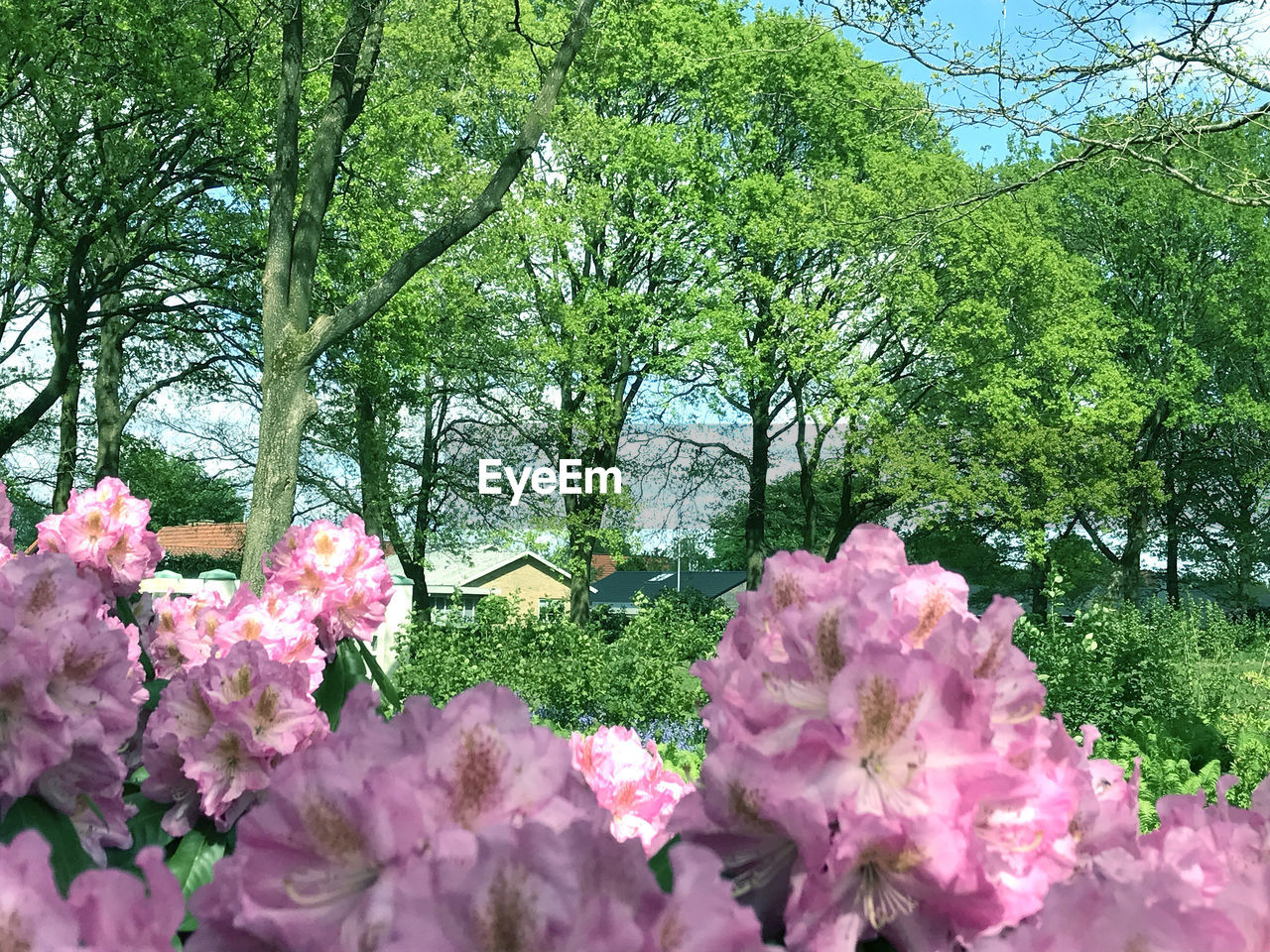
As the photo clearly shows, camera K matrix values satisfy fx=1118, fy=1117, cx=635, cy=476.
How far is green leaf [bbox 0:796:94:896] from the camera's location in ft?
4.47

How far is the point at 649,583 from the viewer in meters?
61.3

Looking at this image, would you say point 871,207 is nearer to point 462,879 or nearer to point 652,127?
point 652,127

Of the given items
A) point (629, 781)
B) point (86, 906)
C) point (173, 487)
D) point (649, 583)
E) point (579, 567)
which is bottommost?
point (649, 583)

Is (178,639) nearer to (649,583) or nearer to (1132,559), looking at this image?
(1132,559)

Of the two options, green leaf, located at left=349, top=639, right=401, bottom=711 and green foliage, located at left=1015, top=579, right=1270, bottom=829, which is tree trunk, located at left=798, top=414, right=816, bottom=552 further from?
green leaf, located at left=349, top=639, right=401, bottom=711

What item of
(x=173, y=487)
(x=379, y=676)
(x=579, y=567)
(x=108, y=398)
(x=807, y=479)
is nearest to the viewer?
(x=379, y=676)

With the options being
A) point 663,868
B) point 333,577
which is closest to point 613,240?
point 333,577

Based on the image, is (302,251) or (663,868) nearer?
(663,868)

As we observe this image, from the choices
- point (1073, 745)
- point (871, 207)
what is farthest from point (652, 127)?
point (1073, 745)

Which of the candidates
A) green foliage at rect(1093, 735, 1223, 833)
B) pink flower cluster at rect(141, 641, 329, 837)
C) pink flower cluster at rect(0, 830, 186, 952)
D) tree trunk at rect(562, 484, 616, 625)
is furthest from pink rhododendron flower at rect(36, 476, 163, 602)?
tree trunk at rect(562, 484, 616, 625)

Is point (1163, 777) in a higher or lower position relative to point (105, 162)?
lower

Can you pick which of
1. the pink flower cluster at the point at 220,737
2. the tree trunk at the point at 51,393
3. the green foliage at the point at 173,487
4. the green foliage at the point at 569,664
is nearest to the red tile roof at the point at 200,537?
the green foliage at the point at 173,487

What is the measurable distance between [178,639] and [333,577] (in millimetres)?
505

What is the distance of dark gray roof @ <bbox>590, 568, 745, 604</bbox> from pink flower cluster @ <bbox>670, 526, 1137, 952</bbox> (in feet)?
165
